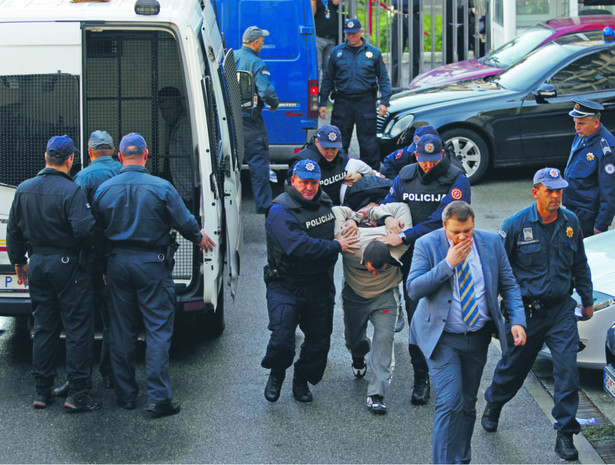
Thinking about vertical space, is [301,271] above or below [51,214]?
below

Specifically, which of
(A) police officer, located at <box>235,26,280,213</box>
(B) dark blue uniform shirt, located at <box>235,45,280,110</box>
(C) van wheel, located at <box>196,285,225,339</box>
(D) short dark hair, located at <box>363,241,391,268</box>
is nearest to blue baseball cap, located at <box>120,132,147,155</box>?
(D) short dark hair, located at <box>363,241,391,268</box>

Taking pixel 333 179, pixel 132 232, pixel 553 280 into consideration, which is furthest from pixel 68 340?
pixel 553 280

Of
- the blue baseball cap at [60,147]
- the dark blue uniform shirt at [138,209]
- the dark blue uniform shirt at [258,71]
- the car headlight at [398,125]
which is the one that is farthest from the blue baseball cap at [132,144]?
the car headlight at [398,125]

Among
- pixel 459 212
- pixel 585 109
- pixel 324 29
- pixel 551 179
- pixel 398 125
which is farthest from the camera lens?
pixel 324 29

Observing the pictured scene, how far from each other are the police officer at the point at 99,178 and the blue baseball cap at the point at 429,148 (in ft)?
6.75

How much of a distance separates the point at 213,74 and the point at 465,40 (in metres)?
10.0

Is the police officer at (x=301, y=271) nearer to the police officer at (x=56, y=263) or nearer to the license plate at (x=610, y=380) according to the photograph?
the police officer at (x=56, y=263)

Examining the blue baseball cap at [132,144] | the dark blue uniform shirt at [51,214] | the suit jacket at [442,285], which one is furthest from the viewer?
the blue baseball cap at [132,144]

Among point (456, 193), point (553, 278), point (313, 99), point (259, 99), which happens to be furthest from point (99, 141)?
point (313, 99)

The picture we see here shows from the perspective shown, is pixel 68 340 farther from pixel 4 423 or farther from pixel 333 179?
pixel 333 179

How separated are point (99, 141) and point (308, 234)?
63.1 inches

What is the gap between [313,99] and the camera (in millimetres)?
11484

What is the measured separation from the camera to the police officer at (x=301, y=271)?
6.16 meters

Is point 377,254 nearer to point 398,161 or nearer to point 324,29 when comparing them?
point 398,161
